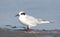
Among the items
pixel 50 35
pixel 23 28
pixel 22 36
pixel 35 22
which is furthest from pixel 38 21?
pixel 22 36

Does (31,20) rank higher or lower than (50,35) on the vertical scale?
higher

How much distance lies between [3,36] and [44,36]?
1583 mm

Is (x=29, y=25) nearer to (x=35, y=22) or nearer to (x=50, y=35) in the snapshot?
(x=35, y=22)

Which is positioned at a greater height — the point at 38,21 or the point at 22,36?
the point at 38,21

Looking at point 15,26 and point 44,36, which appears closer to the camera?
point 44,36

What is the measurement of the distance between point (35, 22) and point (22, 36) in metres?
2.22

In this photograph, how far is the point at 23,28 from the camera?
412 inches

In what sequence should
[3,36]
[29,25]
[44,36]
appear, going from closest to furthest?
[3,36]
[44,36]
[29,25]

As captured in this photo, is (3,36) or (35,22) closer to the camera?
(3,36)

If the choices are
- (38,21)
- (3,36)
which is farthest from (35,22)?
(3,36)

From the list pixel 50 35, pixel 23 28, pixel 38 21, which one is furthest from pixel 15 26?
pixel 50 35

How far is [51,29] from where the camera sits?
10281mm

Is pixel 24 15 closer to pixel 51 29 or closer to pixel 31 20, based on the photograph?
pixel 31 20

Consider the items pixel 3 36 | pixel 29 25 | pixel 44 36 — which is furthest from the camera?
pixel 29 25
